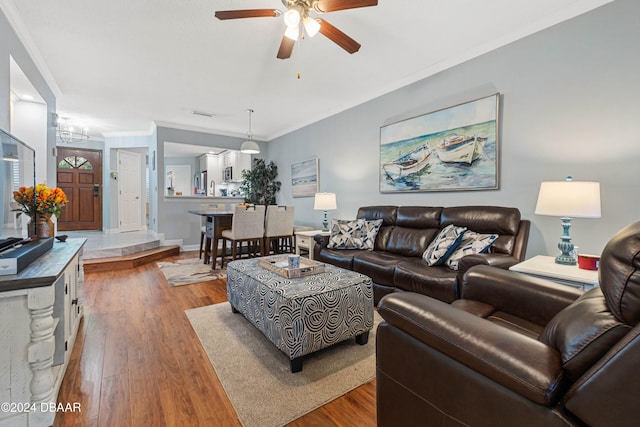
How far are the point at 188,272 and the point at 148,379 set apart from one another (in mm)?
2549

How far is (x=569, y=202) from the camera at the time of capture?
6.16ft

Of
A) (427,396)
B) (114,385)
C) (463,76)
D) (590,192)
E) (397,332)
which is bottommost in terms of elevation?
(114,385)

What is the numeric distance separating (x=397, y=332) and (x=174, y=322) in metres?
2.12

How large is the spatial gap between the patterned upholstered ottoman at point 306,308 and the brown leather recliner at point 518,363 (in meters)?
0.67

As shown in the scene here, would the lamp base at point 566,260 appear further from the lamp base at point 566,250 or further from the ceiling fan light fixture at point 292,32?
the ceiling fan light fixture at point 292,32

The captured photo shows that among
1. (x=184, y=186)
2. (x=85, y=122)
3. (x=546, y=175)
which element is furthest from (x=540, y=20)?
(x=184, y=186)

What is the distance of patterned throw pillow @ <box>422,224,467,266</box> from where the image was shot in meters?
2.49

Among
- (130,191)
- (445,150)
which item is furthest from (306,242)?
(130,191)

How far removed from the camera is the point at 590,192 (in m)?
1.85

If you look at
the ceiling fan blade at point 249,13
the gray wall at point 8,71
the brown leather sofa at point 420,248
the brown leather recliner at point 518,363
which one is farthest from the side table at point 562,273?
the gray wall at point 8,71

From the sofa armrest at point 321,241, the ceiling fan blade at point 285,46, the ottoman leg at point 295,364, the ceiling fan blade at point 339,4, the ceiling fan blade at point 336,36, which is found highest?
the ceiling fan blade at point 339,4

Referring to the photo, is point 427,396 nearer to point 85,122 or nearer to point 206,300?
point 206,300

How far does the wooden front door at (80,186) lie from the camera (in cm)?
687

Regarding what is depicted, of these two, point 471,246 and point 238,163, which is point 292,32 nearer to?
point 471,246
